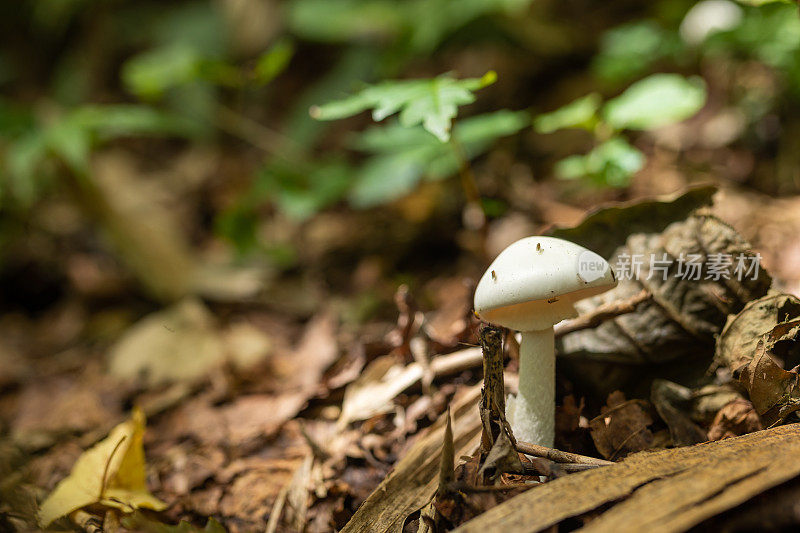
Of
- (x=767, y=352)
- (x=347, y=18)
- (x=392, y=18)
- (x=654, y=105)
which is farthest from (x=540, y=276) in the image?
(x=347, y=18)

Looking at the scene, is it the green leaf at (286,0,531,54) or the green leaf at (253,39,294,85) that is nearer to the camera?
the green leaf at (253,39,294,85)

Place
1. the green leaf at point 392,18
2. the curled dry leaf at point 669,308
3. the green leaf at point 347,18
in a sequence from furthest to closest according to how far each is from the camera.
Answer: the green leaf at point 347,18 < the green leaf at point 392,18 < the curled dry leaf at point 669,308

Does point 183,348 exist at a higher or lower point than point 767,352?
lower

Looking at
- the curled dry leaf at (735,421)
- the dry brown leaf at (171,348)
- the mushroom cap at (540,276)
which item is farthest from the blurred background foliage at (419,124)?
the curled dry leaf at (735,421)

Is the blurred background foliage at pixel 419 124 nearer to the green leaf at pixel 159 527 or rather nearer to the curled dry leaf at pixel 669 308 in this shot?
the curled dry leaf at pixel 669 308

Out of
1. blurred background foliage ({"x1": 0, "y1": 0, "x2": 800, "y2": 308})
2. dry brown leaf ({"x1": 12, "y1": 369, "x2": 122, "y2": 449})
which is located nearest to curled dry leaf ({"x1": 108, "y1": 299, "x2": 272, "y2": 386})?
dry brown leaf ({"x1": 12, "y1": 369, "x2": 122, "y2": 449})

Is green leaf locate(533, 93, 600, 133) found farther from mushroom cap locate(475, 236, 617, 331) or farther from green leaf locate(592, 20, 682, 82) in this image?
mushroom cap locate(475, 236, 617, 331)

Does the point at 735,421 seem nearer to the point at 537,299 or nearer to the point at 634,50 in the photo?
the point at 537,299

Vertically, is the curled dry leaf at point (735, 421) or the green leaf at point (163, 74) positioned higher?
the green leaf at point (163, 74)
